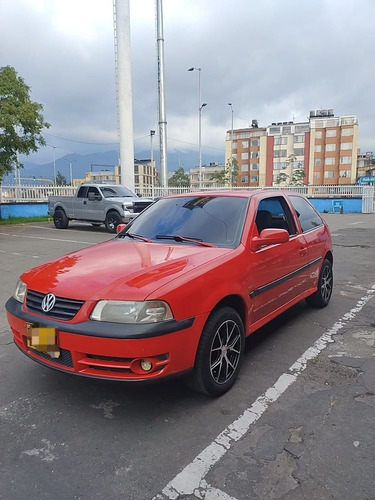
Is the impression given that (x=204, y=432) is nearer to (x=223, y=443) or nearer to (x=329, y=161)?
(x=223, y=443)

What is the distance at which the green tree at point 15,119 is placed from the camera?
15.6 meters

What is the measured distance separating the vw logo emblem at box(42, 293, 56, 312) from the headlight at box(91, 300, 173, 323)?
38 centimetres

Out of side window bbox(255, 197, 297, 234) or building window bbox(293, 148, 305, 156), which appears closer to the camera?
side window bbox(255, 197, 297, 234)

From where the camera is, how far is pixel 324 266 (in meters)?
5.39

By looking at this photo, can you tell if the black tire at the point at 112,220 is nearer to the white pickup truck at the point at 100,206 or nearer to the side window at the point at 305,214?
the white pickup truck at the point at 100,206

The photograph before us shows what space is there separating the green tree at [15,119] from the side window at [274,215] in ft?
46.7

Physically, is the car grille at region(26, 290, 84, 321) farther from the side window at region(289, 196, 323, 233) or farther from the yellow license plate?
the side window at region(289, 196, 323, 233)

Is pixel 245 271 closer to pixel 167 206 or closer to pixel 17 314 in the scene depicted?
pixel 167 206

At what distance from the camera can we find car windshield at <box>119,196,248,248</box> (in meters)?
3.68

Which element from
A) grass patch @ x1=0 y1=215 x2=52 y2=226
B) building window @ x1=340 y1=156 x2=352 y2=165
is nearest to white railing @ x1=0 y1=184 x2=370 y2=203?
grass patch @ x1=0 y1=215 x2=52 y2=226

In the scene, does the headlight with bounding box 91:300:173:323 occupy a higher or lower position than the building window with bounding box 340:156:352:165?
lower

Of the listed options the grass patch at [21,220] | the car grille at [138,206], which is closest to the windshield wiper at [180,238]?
the car grille at [138,206]

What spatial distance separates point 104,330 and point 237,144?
301 ft

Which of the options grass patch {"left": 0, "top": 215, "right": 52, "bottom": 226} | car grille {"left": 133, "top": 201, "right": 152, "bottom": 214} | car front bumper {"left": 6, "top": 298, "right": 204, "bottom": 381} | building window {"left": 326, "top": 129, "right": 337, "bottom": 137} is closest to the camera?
car front bumper {"left": 6, "top": 298, "right": 204, "bottom": 381}
